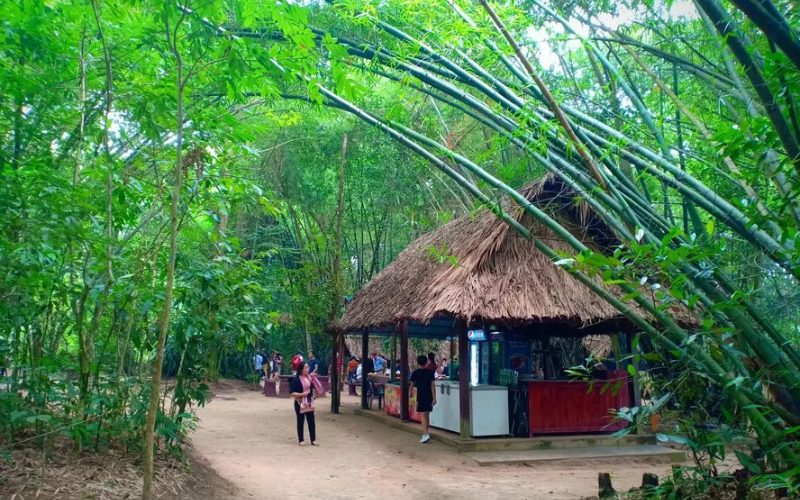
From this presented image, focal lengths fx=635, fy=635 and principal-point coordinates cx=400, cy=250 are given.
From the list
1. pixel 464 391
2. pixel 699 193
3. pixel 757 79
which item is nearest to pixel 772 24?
pixel 757 79

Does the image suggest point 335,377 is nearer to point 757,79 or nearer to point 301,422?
point 301,422

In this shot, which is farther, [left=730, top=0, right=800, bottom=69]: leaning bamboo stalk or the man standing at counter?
the man standing at counter

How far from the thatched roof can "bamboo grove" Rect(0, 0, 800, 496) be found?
2037mm

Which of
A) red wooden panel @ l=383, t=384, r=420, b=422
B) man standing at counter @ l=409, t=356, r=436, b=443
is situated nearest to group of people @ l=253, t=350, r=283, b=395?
red wooden panel @ l=383, t=384, r=420, b=422

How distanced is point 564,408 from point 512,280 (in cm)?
210

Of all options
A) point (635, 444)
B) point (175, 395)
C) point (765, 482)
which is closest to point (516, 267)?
point (635, 444)

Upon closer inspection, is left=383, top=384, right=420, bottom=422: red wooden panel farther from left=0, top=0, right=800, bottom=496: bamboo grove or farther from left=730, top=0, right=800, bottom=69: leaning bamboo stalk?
left=730, top=0, right=800, bottom=69: leaning bamboo stalk

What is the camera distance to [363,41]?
5.49 m

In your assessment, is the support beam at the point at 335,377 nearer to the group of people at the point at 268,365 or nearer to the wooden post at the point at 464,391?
the wooden post at the point at 464,391

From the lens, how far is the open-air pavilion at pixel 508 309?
25.4ft

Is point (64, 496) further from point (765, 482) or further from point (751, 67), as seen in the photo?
point (751, 67)

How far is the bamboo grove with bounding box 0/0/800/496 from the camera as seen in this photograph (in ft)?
10.5

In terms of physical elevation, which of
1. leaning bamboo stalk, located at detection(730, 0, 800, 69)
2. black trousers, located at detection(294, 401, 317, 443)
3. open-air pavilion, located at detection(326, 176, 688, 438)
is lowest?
black trousers, located at detection(294, 401, 317, 443)

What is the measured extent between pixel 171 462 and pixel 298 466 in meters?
1.96
